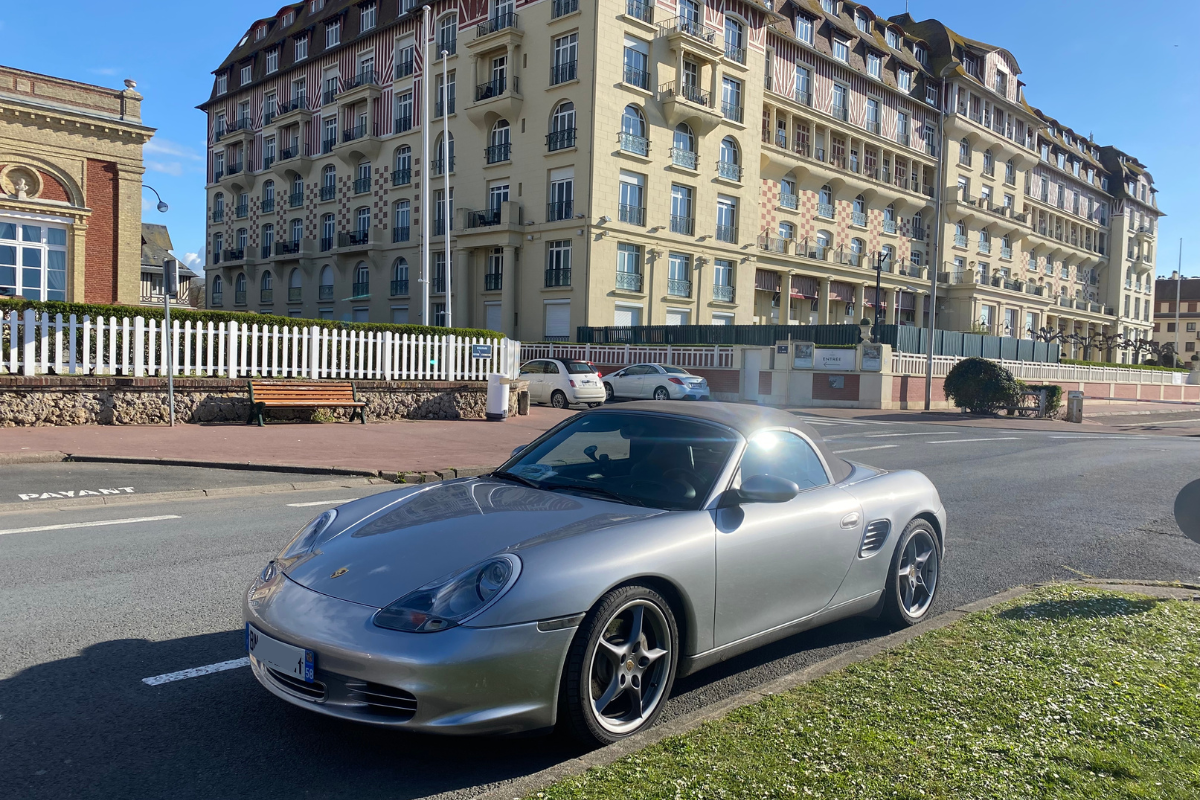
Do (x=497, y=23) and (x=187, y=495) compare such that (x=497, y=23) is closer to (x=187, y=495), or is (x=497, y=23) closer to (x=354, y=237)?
(x=354, y=237)

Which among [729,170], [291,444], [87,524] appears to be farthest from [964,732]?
[729,170]

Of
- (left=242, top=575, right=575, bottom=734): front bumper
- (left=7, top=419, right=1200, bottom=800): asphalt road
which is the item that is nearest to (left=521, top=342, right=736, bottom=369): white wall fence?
(left=7, top=419, right=1200, bottom=800): asphalt road

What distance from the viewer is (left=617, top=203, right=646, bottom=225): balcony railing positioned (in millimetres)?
38250

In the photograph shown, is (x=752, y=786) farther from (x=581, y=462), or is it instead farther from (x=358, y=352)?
(x=358, y=352)

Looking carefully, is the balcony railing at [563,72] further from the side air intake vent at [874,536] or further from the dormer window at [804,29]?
the side air intake vent at [874,536]

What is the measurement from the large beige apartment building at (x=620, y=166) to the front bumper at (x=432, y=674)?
2579 centimetres

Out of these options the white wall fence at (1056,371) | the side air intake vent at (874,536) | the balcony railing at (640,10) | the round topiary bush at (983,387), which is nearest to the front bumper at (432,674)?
the side air intake vent at (874,536)

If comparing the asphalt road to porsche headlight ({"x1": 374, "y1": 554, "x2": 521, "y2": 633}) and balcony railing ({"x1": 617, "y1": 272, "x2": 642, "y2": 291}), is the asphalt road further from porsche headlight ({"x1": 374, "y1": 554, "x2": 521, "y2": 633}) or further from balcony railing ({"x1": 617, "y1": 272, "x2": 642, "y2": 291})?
balcony railing ({"x1": 617, "y1": 272, "x2": 642, "y2": 291})

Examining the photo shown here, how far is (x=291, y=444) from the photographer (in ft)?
43.3

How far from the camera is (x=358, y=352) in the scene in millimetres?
17891

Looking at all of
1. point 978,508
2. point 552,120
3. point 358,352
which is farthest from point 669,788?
point 552,120

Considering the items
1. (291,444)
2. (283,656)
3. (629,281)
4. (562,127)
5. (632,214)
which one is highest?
(562,127)

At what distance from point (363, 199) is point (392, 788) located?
48.4 metres

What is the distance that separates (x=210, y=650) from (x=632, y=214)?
35989 millimetres
